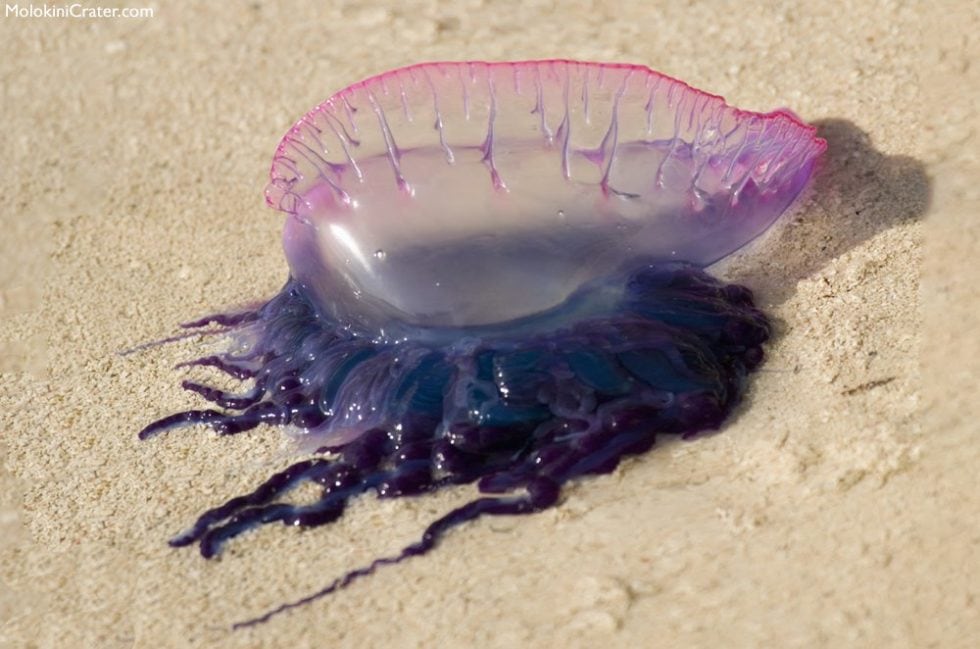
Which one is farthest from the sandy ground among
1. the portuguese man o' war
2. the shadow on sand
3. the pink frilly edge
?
the pink frilly edge

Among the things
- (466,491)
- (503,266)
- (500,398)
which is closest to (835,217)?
(503,266)

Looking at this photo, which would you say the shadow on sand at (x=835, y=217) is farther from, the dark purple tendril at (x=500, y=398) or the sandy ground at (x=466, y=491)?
the dark purple tendril at (x=500, y=398)

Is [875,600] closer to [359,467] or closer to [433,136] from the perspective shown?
[359,467]

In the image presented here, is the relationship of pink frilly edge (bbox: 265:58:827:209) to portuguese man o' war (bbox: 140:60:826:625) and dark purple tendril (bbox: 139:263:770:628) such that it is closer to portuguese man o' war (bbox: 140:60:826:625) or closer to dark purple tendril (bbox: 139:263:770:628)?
portuguese man o' war (bbox: 140:60:826:625)

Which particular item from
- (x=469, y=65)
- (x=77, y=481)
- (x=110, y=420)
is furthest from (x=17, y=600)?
(x=469, y=65)

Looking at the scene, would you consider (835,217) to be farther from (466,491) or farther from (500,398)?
(466,491)

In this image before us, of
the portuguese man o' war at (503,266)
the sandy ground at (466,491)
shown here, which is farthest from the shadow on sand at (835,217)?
the portuguese man o' war at (503,266)
